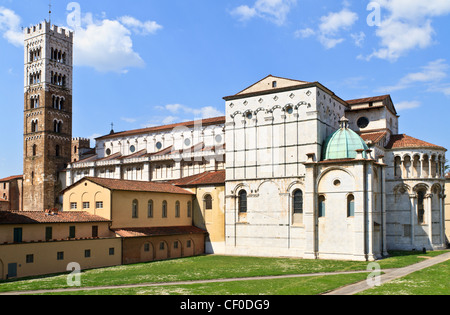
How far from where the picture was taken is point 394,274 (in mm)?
32281

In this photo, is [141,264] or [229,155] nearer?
[141,264]

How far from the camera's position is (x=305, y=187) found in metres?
44.9

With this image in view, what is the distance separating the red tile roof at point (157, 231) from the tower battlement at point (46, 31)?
55.6 m

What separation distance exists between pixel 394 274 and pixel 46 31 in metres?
77.3

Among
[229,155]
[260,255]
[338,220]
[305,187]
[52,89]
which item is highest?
[52,89]

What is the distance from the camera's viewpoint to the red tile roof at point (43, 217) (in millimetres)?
35625

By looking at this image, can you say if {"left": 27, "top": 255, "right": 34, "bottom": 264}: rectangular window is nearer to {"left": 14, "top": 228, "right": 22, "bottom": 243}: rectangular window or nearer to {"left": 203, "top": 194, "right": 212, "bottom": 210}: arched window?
{"left": 14, "top": 228, "right": 22, "bottom": 243}: rectangular window

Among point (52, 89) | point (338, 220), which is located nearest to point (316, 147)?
point (338, 220)

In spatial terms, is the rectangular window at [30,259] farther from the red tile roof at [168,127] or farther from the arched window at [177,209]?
the red tile roof at [168,127]

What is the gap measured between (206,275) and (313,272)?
7.84 m

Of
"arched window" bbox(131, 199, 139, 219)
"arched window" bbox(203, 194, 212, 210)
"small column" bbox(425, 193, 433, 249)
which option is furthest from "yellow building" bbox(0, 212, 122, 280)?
"small column" bbox(425, 193, 433, 249)

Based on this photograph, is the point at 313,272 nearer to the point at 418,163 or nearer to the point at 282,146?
the point at 282,146

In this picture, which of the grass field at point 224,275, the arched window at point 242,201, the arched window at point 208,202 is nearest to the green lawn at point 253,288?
the grass field at point 224,275

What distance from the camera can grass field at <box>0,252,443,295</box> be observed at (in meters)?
26.1
